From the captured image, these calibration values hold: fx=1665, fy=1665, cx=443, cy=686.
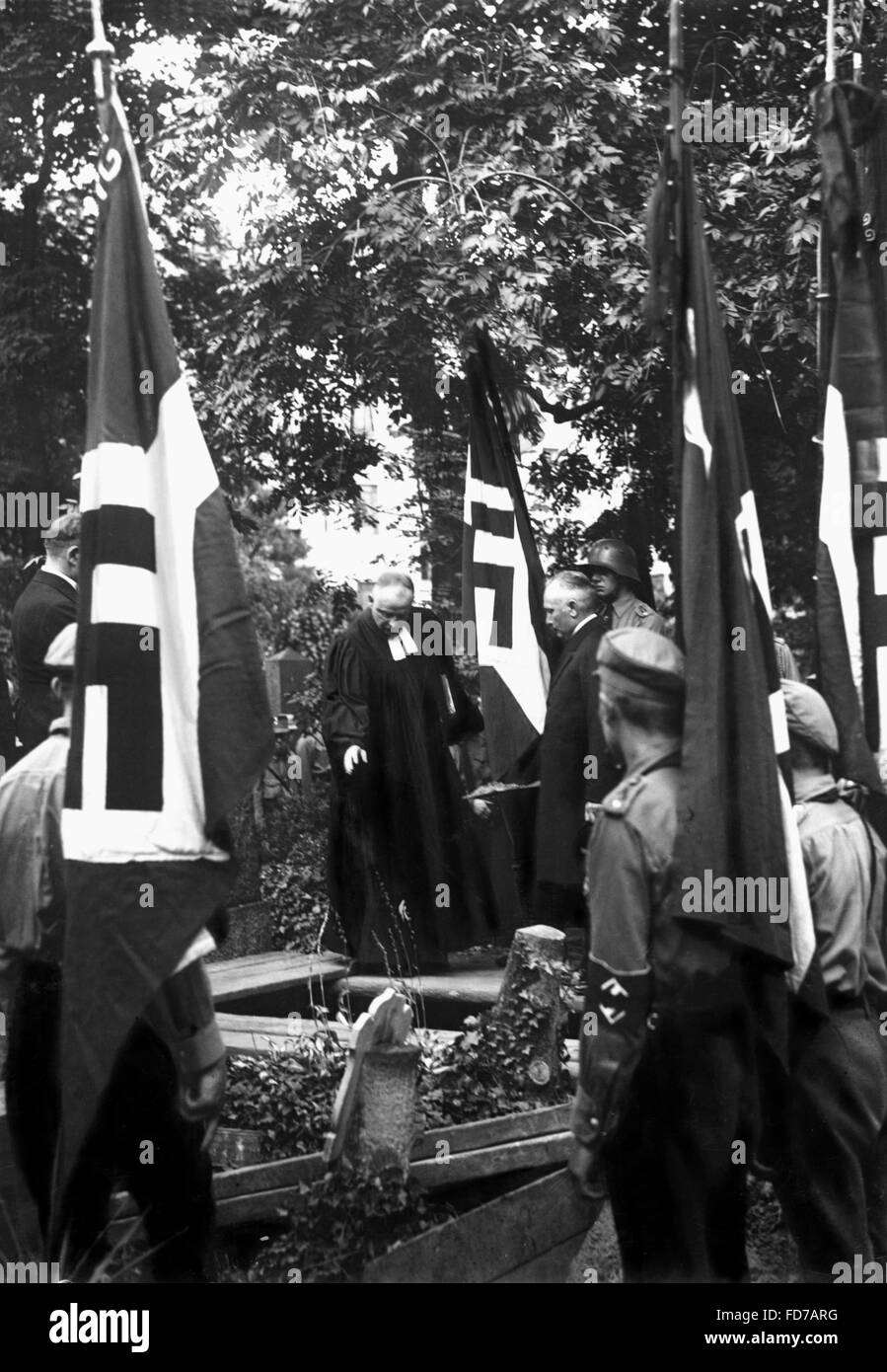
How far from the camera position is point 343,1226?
15.9 ft

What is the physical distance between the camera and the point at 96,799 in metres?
4.45

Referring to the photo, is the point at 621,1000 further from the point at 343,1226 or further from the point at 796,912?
the point at 343,1226

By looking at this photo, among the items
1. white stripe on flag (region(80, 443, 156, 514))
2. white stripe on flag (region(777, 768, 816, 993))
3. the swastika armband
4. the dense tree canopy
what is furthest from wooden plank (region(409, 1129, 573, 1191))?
the dense tree canopy

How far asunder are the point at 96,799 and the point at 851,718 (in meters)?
2.25

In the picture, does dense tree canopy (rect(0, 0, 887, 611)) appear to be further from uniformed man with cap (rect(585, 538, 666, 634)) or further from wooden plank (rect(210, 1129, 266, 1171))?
wooden plank (rect(210, 1129, 266, 1171))

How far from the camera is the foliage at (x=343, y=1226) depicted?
4738mm

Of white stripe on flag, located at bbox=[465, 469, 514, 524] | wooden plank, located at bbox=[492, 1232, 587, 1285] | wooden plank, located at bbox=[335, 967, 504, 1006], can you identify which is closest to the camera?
wooden plank, located at bbox=[492, 1232, 587, 1285]

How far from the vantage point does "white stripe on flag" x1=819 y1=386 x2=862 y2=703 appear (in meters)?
5.14

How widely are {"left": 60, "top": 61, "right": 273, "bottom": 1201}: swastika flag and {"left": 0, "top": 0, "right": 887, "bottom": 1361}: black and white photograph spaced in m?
0.01

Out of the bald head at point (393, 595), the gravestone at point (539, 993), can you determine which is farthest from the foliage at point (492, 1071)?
the bald head at point (393, 595)

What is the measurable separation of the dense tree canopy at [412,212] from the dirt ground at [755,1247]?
3.06 m

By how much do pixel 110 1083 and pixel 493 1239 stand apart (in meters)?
1.39

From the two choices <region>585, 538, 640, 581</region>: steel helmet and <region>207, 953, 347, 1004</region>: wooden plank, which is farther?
<region>585, 538, 640, 581</region>: steel helmet

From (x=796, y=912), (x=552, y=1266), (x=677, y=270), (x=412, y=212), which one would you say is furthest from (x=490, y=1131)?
(x=412, y=212)
